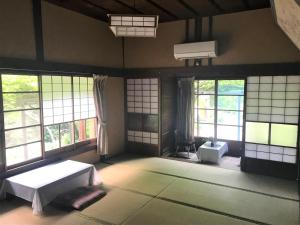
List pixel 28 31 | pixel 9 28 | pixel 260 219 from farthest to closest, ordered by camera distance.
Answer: pixel 28 31
pixel 9 28
pixel 260 219

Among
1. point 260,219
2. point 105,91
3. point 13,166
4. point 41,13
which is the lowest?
point 260,219

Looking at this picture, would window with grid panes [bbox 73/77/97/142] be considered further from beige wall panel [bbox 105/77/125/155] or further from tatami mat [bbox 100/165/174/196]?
tatami mat [bbox 100/165/174/196]

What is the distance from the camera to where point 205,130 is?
23.5 feet

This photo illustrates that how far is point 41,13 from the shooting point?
14.6 ft

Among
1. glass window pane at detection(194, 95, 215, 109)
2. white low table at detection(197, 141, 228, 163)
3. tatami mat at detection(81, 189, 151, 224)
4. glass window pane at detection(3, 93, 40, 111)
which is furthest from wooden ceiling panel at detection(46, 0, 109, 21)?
white low table at detection(197, 141, 228, 163)

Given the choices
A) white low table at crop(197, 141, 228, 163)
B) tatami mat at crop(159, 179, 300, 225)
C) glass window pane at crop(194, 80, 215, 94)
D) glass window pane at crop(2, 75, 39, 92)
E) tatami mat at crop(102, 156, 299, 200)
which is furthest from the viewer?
glass window pane at crop(194, 80, 215, 94)

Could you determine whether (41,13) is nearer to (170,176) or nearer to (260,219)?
(170,176)

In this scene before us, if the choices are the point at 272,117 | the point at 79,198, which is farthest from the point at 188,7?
the point at 79,198

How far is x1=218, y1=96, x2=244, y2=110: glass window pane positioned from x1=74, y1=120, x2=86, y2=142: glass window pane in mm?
3892

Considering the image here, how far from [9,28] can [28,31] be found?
348mm

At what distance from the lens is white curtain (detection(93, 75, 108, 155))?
5695 millimetres

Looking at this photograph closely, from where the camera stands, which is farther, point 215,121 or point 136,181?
point 215,121

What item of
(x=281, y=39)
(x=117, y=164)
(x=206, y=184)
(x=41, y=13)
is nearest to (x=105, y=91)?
(x=117, y=164)

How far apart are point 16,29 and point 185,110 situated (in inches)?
187
